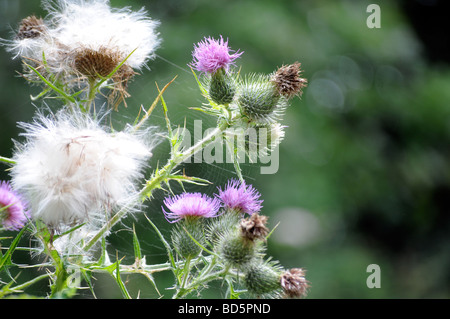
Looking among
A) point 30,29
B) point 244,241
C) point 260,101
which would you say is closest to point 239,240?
point 244,241

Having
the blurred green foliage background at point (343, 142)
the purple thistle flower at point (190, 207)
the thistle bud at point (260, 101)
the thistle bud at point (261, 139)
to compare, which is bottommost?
the purple thistle flower at point (190, 207)

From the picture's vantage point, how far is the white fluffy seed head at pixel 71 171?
3.63 ft

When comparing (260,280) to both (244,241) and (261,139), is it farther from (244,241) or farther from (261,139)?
(261,139)

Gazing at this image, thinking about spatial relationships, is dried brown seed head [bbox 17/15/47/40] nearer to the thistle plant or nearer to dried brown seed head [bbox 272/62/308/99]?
the thistle plant

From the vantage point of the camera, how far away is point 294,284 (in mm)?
1314

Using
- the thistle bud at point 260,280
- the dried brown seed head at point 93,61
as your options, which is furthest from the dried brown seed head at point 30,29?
the thistle bud at point 260,280

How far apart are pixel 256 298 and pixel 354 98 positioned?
4.63m

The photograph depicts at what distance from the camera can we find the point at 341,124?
5.61m

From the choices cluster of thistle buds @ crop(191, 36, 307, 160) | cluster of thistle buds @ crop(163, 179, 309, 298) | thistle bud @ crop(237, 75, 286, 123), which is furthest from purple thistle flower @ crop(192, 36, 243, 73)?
cluster of thistle buds @ crop(163, 179, 309, 298)

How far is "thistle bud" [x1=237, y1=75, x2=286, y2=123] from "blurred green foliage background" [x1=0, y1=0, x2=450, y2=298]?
5.83 ft

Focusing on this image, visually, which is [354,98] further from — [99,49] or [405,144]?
[99,49]

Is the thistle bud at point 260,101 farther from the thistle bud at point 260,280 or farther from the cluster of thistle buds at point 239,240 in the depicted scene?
the thistle bud at point 260,280

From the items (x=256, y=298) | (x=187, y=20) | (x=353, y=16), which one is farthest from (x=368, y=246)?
(x=256, y=298)

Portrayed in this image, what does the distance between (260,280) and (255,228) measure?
145 mm
